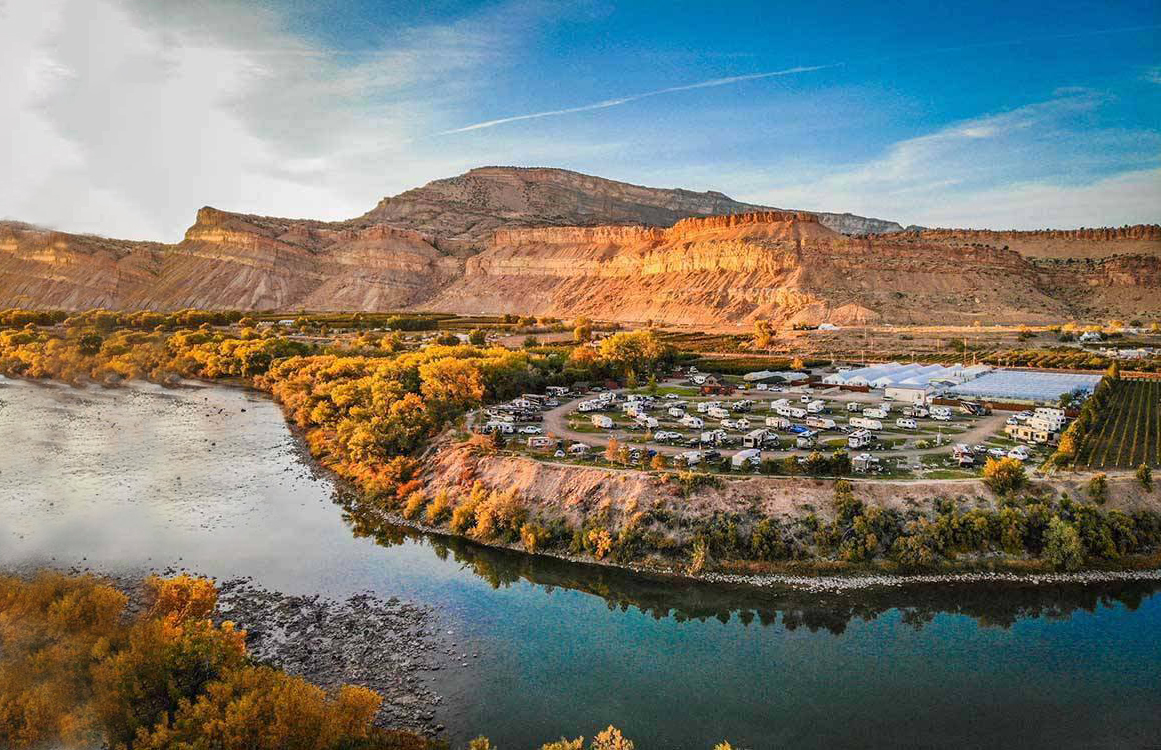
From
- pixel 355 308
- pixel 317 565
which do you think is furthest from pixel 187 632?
pixel 355 308

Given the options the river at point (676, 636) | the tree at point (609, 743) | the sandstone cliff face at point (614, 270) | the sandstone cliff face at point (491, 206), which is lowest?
the river at point (676, 636)

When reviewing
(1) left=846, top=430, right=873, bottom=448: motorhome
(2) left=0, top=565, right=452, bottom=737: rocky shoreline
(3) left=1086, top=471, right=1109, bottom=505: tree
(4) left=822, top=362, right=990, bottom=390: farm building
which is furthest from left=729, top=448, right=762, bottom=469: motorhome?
(4) left=822, top=362, right=990, bottom=390: farm building

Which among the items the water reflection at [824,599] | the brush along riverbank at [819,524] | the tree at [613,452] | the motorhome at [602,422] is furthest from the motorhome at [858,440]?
the motorhome at [602,422]

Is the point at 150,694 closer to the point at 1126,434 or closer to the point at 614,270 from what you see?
the point at 1126,434

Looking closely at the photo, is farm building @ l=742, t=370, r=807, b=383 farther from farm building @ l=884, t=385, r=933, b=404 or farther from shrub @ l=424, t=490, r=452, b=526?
shrub @ l=424, t=490, r=452, b=526

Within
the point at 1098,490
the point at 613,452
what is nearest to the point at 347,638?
the point at 613,452

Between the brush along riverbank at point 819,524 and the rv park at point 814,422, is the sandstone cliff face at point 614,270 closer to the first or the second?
the rv park at point 814,422

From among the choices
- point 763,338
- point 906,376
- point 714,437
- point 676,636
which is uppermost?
point 763,338
